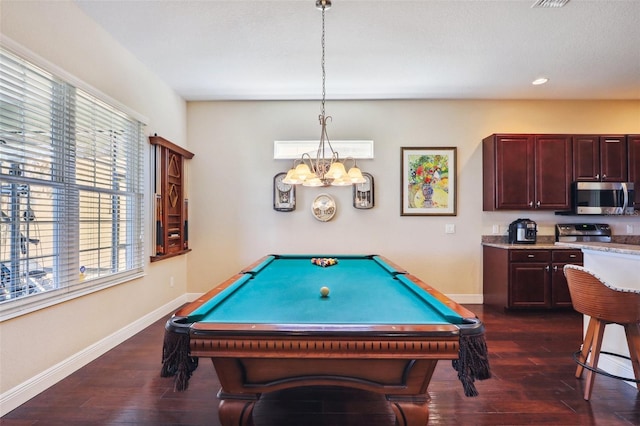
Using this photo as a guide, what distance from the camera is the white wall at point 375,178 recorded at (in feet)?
13.5

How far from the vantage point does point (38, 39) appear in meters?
2.06

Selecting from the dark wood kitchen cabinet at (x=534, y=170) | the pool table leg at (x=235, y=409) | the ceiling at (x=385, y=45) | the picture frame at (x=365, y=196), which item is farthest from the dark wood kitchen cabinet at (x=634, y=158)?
the pool table leg at (x=235, y=409)

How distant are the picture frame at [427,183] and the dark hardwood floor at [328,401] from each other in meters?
2.05

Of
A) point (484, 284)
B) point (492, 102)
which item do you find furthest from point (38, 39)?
point (484, 284)

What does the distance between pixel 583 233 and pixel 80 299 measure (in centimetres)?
555

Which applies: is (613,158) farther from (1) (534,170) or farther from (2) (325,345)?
(2) (325,345)

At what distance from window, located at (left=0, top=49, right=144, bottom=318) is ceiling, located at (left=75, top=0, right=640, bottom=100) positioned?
82 cm

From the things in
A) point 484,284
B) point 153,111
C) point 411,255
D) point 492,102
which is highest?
point 492,102

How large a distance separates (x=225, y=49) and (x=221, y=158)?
1602 millimetres

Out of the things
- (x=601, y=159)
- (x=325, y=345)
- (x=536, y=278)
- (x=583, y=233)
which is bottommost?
(x=536, y=278)

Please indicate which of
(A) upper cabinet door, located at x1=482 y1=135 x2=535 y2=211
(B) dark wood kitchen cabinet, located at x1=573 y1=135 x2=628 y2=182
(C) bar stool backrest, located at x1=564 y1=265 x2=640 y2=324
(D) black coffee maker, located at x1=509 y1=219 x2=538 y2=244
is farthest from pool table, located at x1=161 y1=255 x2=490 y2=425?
(B) dark wood kitchen cabinet, located at x1=573 y1=135 x2=628 y2=182

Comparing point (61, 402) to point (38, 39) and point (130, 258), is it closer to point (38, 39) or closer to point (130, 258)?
point (130, 258)

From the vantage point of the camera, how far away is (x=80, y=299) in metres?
2.41

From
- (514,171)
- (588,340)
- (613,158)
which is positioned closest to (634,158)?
(613,158)
